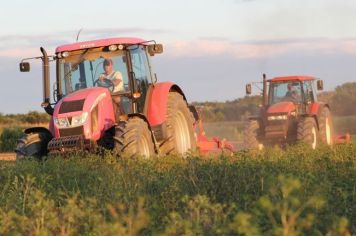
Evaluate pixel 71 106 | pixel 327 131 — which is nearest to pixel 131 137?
pixel 71 106

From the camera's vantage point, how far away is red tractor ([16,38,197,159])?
9.04 metres

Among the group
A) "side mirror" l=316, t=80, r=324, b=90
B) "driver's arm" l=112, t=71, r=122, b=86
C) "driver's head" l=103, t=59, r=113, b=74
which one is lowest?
"side mirror" l=316, t=80, r=324, b=90

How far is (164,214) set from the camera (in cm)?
576

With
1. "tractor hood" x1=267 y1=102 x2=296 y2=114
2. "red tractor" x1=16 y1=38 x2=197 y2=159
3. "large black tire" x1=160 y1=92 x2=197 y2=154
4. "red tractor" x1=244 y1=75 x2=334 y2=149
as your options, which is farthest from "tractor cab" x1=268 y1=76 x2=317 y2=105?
"red tractor" x1=16 y1=38 x2=197 y2=159

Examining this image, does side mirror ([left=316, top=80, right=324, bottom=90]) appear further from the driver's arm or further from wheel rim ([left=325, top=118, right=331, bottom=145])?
the driver's arm

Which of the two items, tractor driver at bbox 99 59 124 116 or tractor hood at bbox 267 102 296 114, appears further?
tractor hood at bbox 267 102 296 114

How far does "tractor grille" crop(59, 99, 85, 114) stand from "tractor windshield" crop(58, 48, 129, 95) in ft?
2.73

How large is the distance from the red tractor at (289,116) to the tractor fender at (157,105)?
4713 mm

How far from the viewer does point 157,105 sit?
33.4ft

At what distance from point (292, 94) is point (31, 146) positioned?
7.87 metres

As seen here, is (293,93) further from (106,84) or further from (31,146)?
(31,146)

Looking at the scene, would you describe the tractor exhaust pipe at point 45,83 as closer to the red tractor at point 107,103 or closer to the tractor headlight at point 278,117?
→ the red tractor at point 107,103

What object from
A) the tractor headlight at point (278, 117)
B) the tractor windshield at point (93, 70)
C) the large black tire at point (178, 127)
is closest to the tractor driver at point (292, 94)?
the tractor headlight at point (278, 117)

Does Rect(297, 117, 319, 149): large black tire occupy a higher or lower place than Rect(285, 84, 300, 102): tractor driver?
lower
